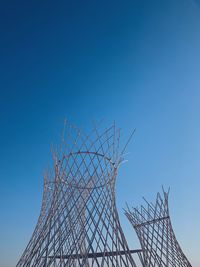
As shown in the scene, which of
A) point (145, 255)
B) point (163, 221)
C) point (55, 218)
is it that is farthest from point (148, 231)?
point (55, 218)

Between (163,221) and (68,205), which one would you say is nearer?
(68,205)

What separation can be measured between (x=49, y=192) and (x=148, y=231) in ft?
12.0

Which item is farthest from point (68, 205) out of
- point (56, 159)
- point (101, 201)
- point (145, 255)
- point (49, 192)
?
point (145, 255)

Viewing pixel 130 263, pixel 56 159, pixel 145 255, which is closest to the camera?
pixel 130 263

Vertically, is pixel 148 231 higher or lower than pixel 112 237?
higher

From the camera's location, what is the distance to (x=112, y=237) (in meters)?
5.62

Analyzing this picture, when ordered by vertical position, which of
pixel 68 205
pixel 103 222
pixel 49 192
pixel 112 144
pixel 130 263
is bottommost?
pixel 130 263

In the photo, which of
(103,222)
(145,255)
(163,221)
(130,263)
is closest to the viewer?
(130,263)

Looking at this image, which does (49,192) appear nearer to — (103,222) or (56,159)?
(56,159)

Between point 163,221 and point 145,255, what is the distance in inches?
53.1

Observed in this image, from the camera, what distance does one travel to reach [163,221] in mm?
8336

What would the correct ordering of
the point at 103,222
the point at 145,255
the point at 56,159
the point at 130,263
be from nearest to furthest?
the point at 130,263, the point at 103,222, the point at 56,159, the point at 145,255

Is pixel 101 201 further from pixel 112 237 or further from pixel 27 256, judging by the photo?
pixel 27 256

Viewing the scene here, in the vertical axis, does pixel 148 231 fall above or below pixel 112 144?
below
